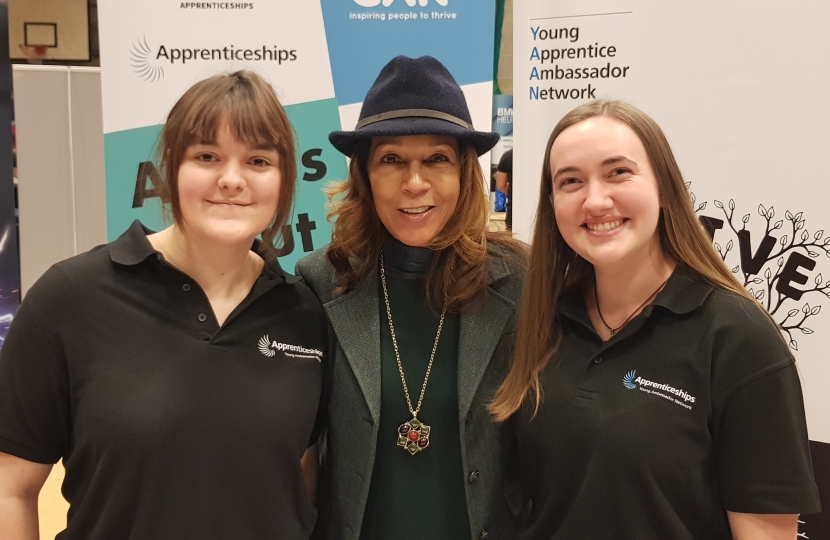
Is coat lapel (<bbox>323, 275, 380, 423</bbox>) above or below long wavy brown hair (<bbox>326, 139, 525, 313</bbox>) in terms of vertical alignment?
below

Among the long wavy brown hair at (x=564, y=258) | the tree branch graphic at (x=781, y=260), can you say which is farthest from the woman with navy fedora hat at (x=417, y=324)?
the tree branch graphic at (x=781, y=260)

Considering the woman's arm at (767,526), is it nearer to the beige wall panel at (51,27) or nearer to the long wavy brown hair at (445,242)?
the long wavy brown hair at (445,242)

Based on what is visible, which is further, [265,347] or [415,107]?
[415,107]

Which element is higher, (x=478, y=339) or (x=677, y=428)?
(x=478, y=339)

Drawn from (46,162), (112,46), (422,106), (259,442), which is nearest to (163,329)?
(259,442)

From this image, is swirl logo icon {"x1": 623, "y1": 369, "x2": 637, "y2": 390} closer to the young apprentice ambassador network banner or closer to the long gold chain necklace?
the long gold chain necklace

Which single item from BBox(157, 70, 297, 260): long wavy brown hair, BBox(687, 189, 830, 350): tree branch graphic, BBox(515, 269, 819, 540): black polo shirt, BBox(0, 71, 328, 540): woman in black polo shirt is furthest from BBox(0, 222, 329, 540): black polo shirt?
BBox(687, 189, 830, 350): tree branch graphic

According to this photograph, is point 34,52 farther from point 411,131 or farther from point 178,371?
point 178,371

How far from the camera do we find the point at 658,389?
59.4 inches

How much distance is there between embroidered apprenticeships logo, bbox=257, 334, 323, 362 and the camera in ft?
5.37

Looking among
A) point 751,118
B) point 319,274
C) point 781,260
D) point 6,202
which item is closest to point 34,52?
point 6,202

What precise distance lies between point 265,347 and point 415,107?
2.44 feet

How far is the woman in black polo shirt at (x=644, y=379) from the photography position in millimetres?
1419

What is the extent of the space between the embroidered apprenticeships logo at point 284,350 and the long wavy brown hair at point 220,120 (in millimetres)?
335
